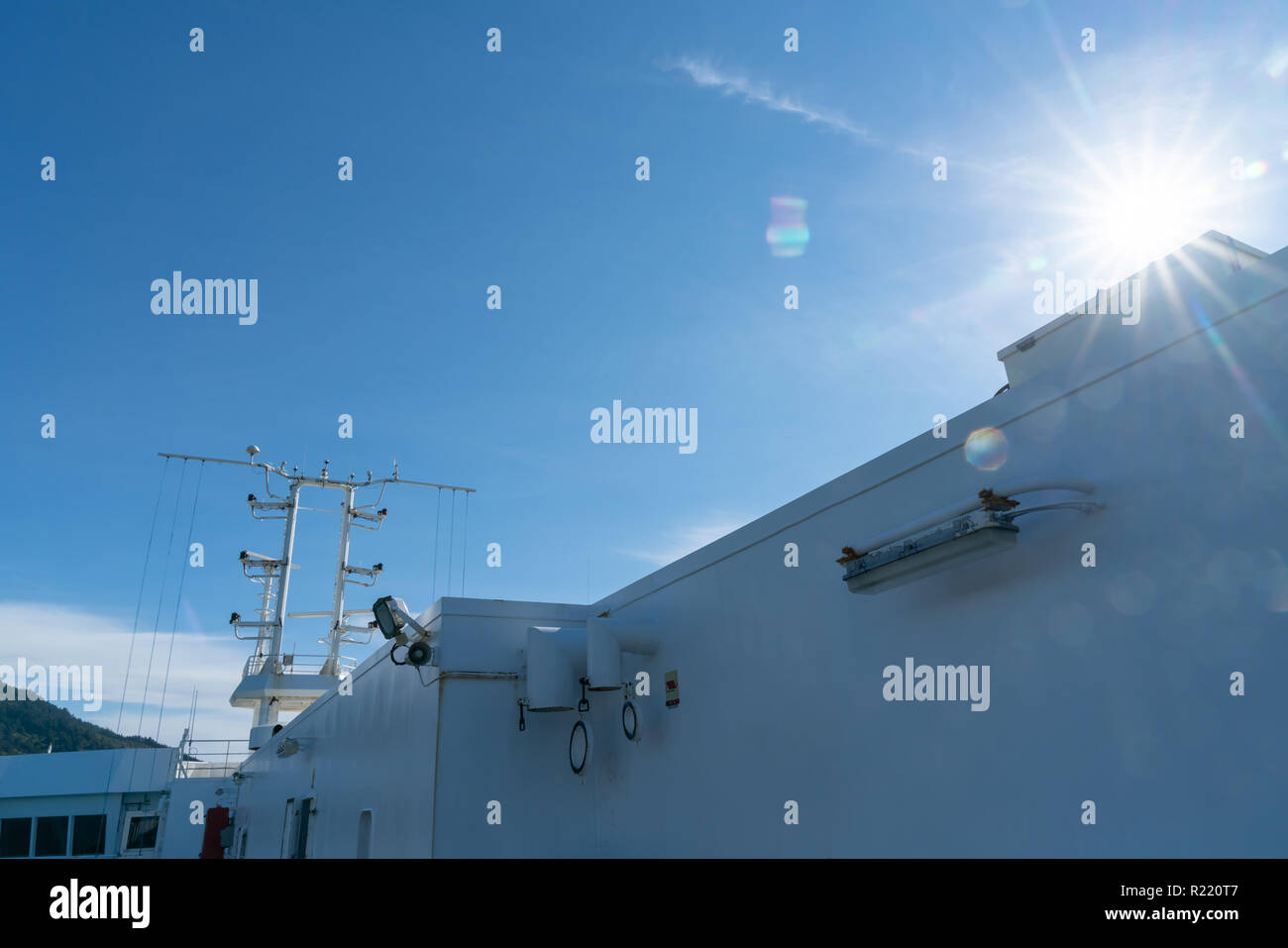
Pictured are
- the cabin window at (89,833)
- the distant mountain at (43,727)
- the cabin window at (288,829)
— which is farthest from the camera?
the distant mountain at (43,727)

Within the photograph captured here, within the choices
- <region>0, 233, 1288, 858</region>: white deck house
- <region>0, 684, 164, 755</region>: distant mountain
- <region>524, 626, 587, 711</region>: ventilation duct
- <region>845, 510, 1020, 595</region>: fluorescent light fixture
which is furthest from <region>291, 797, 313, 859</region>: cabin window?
<region>0, 684, 164, 755</region>: distant mountain

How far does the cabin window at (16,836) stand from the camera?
22.6 m

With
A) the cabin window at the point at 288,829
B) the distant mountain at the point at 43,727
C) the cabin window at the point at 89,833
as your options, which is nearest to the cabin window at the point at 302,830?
the cabin window at the point at 288,829

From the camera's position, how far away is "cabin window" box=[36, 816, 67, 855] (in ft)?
74.5

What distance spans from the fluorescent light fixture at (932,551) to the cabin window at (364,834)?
24.8 ft

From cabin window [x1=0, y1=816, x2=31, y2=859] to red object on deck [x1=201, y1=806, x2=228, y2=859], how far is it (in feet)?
14.7

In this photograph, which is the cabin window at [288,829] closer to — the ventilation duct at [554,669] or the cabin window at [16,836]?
the ventilation duct at [554,669]

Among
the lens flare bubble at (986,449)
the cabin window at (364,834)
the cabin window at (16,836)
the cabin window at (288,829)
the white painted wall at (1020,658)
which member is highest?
the lens flare bubble at (986,449)

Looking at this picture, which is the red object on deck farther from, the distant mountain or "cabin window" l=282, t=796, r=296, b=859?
the distant mountain

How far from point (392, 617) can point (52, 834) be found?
67.6ft

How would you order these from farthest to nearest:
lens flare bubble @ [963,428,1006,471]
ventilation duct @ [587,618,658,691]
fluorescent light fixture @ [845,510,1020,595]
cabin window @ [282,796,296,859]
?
cabin window @ [282,796,296,859], ventilation duct @ [587,618,658,691], lens flare bubble @ [963,428,1006,471], fluorescent light fixture @ [845,510,1020,595]

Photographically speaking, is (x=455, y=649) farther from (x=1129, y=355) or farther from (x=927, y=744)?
(x=1129, y=355)
